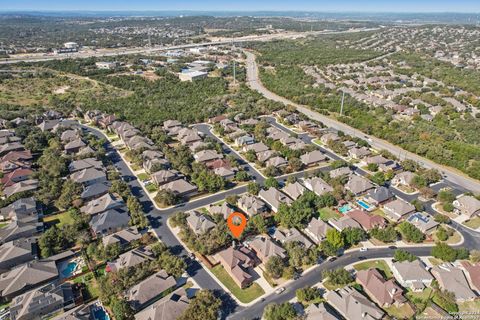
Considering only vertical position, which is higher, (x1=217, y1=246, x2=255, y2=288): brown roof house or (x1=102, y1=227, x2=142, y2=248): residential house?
(x1=102, y1=227, x2=142, y2=248): residential house

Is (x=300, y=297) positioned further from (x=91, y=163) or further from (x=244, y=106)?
(x=244, y=106)

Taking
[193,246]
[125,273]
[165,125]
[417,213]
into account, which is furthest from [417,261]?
[165,125]

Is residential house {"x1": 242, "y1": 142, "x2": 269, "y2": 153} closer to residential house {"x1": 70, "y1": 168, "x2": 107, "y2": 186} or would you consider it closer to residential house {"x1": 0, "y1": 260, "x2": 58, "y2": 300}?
residential house {"x1": 70, "y1": 168, "x2": 107, "y2": 186}

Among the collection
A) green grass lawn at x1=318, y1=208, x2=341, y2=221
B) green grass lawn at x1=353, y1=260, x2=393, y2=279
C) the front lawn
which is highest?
green grass lawn at x1=318, y1=208, x2=341, y2=221

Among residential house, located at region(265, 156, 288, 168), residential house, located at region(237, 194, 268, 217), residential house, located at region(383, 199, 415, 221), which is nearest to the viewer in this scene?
residential house, located at region(237, 194, 268, 217)

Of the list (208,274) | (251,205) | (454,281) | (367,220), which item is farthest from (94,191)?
(454,281)

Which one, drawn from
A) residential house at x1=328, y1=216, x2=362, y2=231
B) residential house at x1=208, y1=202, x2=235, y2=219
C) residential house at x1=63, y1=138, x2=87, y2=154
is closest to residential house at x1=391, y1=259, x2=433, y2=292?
residential house at x1=328, y1=216, x2=362, y2=231
